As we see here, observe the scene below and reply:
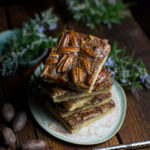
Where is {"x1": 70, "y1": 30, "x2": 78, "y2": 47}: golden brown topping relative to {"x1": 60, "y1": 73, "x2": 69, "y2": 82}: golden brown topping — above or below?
above

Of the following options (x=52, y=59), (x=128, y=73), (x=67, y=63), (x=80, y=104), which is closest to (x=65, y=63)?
(x=67, y=63)

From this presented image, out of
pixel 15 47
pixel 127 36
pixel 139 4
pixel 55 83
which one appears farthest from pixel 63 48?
pixel 139 4

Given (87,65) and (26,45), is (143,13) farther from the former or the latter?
(87,65)

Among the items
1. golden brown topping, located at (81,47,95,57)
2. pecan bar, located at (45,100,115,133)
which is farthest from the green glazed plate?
golden brown topping, located at (81,47,95,57)

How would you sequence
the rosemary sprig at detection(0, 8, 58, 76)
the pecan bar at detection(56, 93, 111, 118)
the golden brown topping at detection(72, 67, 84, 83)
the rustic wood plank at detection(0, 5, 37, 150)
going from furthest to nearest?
the rosemary sprig at detection(0, 8, 58, 76), the rustic wood plank at detection(0, 5, 37, 150), the pecan bar at detection(56, 93, 111, 118), the golden brown topping at detection(72, 67, 84, 83)

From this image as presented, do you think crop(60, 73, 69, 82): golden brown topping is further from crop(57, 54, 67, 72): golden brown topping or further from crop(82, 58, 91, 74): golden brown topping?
crop(82, 58, 91, 74): golden brown topping

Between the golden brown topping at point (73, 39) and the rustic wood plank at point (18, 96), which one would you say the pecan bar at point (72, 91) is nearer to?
the golden brown topping at point (73, 39)
